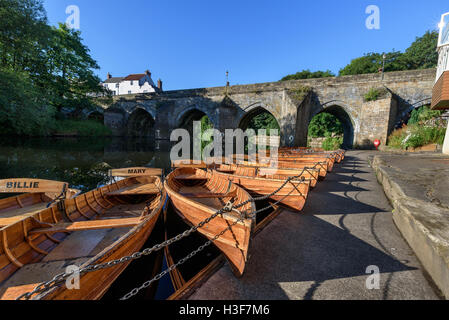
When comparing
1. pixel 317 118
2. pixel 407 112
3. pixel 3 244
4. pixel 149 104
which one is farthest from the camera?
pixel 317 118

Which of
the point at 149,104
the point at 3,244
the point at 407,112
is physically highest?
the point at 149,104

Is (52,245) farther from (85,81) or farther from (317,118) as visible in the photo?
(317,118)

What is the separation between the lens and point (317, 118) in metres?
27.9

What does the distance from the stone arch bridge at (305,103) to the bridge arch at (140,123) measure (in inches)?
122

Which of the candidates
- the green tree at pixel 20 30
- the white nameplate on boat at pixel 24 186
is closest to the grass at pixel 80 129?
the green tree at pixel 20 30

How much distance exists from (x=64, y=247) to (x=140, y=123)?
3134 centimetres

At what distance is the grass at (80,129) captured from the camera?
22.4 metres

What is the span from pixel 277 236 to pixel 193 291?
1.50 meters

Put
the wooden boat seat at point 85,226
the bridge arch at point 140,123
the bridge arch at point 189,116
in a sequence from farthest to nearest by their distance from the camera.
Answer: the bridge arch at point 140,123 < the bridge arch at point 189,116 < the wooden boat seat at point 85,226

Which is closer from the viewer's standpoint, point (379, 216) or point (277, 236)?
point (277, 236)

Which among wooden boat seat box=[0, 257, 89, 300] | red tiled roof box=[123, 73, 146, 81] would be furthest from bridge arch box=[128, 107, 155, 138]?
wooden boat seat box=[0, 257, 89, 300]

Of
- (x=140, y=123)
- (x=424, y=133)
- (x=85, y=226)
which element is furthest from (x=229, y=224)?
(x=140, y=123)

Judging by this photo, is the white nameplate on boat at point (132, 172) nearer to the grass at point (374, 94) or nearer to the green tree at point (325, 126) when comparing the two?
the grass at point (374, 94)
